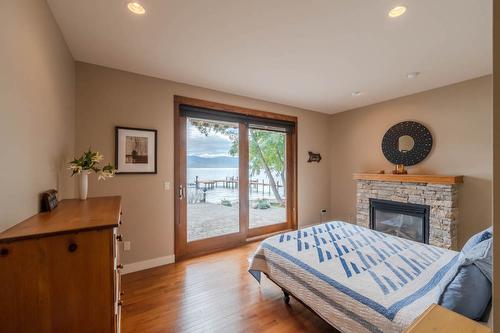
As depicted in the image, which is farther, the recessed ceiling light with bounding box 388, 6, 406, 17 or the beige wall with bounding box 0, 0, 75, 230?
the recessed ceiling light with bounding box 388, 6, 406, 17

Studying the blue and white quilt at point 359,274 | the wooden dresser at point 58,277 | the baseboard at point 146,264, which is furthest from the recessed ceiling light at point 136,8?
the baseboard at point 146,264

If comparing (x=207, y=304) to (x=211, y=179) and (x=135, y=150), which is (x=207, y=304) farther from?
(x=135, y=150)

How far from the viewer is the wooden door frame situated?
3.32m

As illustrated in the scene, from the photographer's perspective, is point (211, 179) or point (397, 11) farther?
point (211, 179)

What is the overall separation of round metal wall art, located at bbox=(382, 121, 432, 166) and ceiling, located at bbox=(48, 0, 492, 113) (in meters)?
0.75

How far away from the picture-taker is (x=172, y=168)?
10.7 feet

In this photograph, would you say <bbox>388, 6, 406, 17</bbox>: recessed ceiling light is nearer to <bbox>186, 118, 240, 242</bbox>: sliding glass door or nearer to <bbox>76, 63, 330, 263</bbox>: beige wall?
<bbox>76, 63, 330, 263</bbox>: beige wall

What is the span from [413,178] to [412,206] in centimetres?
48

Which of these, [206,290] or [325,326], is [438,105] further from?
[206,290]

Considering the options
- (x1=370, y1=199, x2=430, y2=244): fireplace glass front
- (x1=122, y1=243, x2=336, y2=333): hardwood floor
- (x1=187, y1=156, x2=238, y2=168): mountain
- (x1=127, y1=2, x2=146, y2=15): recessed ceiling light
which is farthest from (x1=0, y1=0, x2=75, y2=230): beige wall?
(x1=370, y1=199, x2=430, y2=244): fireplace glass front

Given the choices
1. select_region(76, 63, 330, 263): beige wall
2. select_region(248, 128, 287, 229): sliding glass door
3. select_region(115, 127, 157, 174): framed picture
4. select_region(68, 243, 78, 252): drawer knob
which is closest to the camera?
select_region(68, 243, 78, 252): drawer knob

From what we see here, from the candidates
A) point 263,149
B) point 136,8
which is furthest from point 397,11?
point 263,149

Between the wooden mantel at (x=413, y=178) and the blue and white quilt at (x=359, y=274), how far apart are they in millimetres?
1483

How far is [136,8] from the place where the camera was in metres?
1.80
